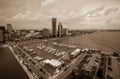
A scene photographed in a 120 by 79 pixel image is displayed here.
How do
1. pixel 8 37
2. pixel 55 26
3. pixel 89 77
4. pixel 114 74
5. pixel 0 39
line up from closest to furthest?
1. pixel 89 77
2. pixel 114 74
3. pixel 0 39
4. pixel 8 37
5. pixel 55 26

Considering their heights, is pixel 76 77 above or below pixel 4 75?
above

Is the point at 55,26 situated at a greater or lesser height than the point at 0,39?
greater

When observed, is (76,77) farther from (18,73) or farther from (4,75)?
(4,75)

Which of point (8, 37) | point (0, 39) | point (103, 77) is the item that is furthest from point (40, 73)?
point (8, 37)

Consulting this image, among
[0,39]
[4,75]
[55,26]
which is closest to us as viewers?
[4,75]

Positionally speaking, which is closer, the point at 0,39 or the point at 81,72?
the point at 81,72

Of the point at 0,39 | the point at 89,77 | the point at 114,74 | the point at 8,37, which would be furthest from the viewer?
the point at 8,37

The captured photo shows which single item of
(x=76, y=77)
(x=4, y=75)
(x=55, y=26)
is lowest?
(x=4, y=75)

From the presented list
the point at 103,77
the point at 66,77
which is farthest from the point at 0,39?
the point at 103,77

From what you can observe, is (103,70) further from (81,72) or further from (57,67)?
(57,67)
